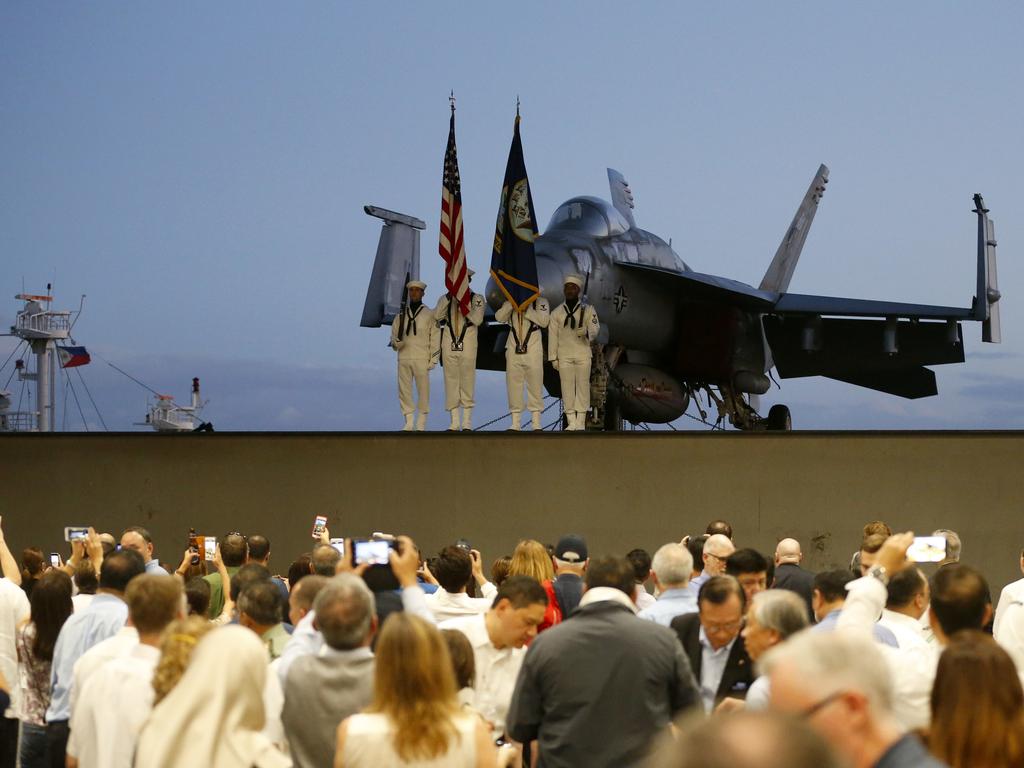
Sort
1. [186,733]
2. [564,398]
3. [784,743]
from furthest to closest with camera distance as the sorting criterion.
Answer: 1. [564,398]
2. [186,733]
3. [784,743]

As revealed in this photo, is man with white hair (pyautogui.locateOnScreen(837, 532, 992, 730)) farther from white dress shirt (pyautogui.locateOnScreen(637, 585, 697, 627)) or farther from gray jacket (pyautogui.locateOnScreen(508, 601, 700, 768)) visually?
white dress shirt (pyautogui.locateOnScreen(637, 585, 697, 627))

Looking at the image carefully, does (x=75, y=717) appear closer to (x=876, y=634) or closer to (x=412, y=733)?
(x=412, y=733)

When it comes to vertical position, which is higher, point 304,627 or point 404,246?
point 404,246

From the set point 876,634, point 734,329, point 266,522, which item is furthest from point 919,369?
point 876,634

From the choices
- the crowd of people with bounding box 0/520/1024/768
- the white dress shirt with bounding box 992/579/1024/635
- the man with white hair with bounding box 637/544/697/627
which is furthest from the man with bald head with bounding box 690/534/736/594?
the white dress shirt with bounding box 992/579/1024/635

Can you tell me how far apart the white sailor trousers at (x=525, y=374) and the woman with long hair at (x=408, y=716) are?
41.9 ft

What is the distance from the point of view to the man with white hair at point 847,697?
2.65 meters

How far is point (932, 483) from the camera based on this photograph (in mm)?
14164

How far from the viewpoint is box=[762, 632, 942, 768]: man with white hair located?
2652 millimetres

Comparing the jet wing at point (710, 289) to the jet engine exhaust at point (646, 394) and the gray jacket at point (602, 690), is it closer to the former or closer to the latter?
the jet engine exhaust at point (646, 394)

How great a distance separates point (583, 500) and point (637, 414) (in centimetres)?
928

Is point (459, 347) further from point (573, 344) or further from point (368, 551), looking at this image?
point (368, 551)

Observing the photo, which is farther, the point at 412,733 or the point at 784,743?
the point at 412,733

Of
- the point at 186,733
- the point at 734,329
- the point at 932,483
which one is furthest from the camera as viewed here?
the point at 734,329
